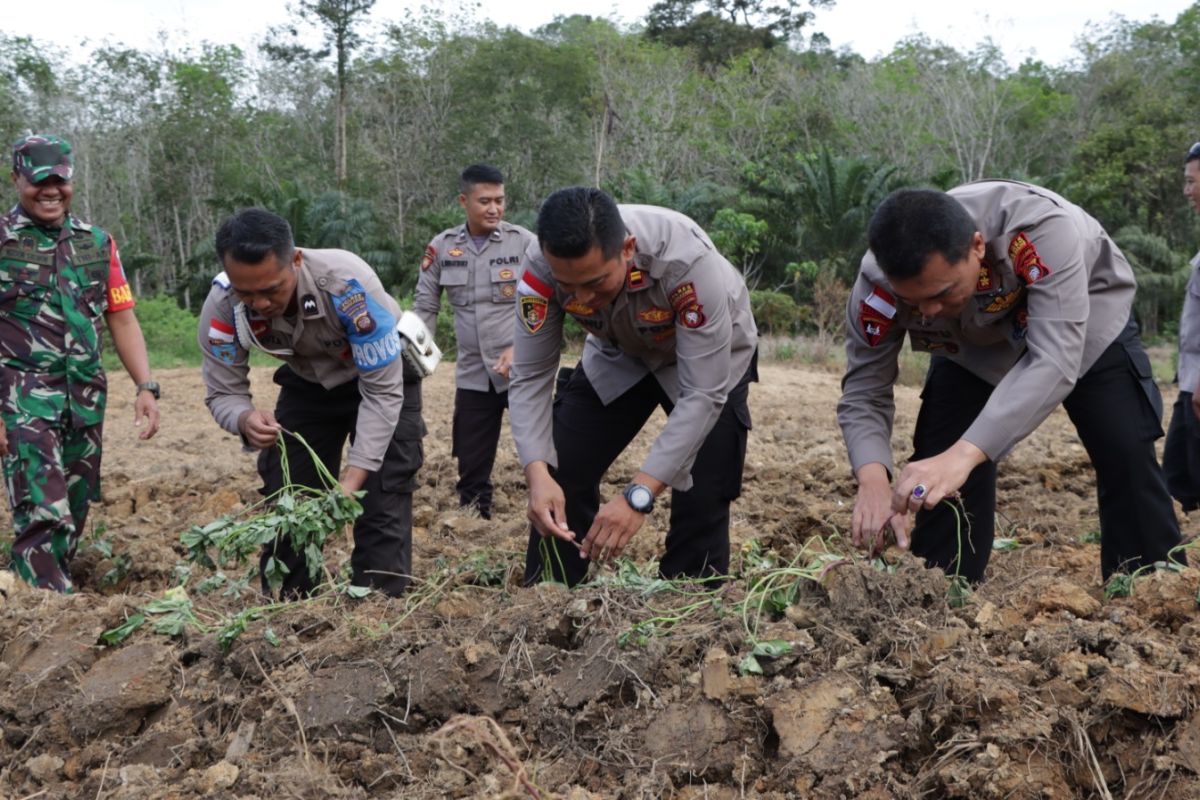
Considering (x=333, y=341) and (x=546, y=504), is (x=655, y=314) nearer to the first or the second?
(x=546, y=504)

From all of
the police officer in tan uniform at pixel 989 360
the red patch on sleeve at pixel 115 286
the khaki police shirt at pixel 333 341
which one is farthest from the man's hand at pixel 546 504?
the red patch on sleeve at pixel 115 286

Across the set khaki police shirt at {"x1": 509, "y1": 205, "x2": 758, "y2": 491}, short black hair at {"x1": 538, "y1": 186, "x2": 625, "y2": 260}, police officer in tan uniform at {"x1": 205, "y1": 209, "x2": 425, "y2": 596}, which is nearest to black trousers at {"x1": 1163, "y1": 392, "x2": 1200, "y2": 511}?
khaki police shirt at {"x1": 509, "y1": 205, "x2": 758, "y2": 491}

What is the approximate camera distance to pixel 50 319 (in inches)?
186

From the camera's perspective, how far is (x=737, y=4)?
3800cm

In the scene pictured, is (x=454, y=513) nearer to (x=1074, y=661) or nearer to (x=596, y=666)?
(x=596, y=666)

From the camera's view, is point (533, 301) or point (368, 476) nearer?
point (533, 301)

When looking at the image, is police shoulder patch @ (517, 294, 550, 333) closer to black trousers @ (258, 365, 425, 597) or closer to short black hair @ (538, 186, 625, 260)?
short black hair @ (538, 186, 625, 260)

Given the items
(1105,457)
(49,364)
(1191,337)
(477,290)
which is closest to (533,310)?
(1105,457)

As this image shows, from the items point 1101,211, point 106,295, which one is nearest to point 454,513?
point 106,295

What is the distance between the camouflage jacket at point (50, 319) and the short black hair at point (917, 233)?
3.34 meters

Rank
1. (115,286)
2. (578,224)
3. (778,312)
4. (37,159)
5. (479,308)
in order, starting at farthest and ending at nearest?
(778,312) → (479,308) → (115,286) → (37,159) → (578,224)

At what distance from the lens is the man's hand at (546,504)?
351 cm

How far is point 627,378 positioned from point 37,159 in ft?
8.25

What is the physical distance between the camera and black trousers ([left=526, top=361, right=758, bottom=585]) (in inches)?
152
